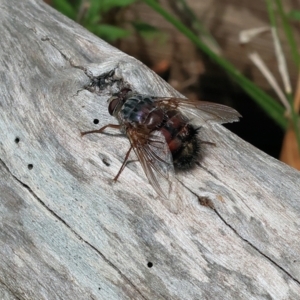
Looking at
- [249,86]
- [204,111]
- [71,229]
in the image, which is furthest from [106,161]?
[249,86]

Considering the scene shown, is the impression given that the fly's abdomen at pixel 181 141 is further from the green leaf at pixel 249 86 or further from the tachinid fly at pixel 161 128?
the green leaf at pixel 249 86

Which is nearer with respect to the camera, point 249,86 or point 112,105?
point 112,105

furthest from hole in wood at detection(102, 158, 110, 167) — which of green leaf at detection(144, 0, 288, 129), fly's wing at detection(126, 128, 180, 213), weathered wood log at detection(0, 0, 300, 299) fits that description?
green leaf at detection(144, 0, 288, 129)

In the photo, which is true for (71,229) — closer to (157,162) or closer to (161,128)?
(157,162)

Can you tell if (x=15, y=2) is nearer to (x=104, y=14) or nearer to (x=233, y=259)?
(x=104, y=14)

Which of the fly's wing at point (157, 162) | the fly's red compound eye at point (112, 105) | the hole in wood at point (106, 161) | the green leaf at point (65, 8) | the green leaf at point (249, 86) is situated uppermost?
the green leaf at point (249, 86)

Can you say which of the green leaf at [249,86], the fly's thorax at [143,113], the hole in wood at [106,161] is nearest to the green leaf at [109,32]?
the green leaf at [249,86]
